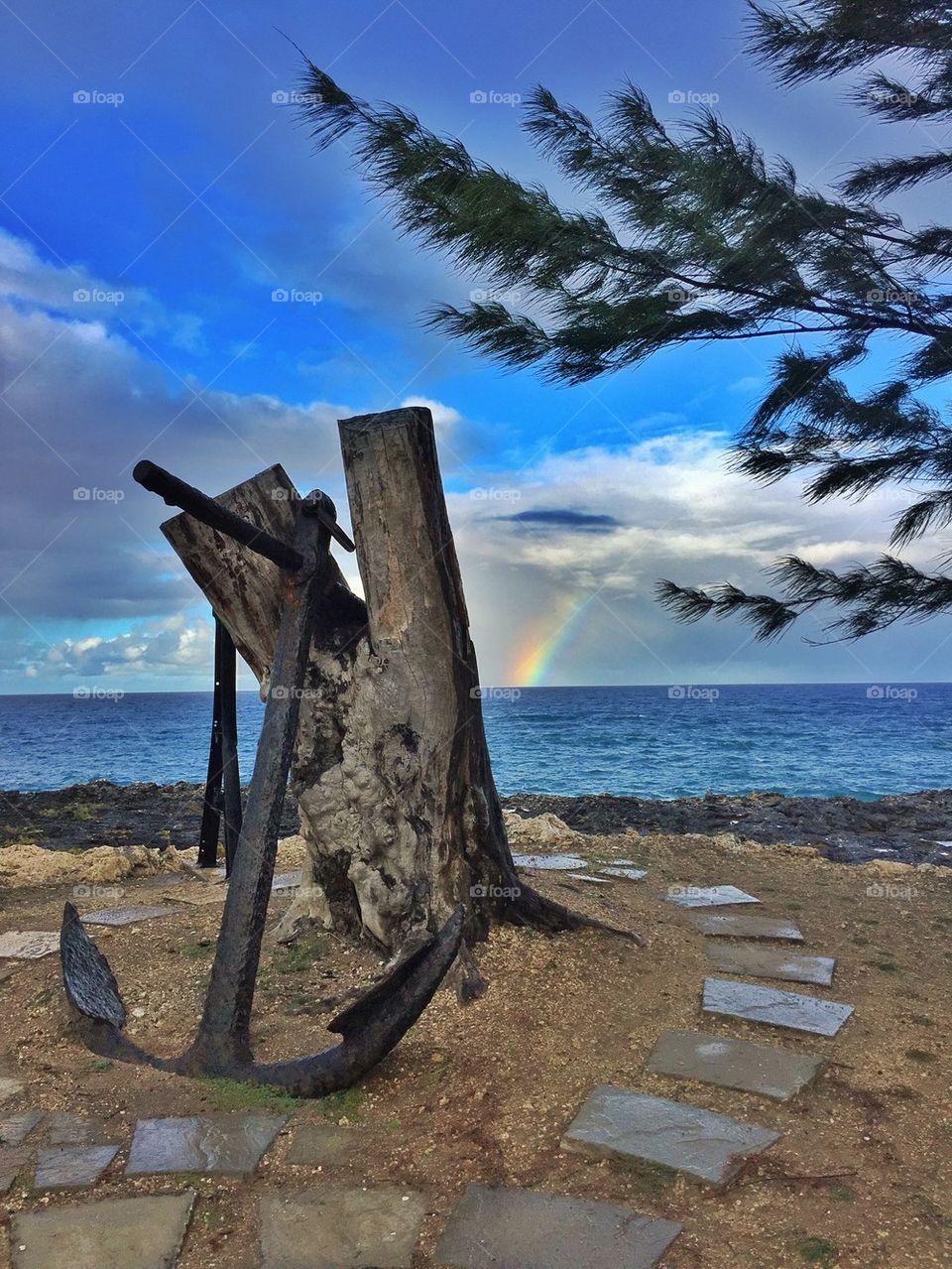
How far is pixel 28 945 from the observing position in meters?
4.49

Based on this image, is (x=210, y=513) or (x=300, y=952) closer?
(x=210, y=513)

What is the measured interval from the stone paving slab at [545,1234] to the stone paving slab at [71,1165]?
3.36 feet

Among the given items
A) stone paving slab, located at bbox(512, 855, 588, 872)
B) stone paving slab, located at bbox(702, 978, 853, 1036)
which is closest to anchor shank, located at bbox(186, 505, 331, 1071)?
stone paving slab, located at bbox(702, 978, 853, 1036)

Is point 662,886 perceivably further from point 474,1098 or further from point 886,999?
point 474,1098

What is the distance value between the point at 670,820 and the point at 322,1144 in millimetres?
6596

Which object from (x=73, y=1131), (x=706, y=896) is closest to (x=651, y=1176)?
(x=73, y=1131)

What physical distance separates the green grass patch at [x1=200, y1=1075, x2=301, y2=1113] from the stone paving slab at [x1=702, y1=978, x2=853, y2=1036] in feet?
5.71

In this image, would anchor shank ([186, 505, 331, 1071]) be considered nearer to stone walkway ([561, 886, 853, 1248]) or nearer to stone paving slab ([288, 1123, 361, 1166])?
stone paving slab ([288, 1123, 361, 1166])

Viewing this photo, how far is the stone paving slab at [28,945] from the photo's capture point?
→ 4.32 meters

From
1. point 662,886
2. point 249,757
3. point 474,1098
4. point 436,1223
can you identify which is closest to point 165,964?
point 474,1098

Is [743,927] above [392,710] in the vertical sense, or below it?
below

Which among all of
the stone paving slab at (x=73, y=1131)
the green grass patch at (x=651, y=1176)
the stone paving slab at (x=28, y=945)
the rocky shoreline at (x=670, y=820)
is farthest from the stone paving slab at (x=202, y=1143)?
the rocky shoreline at (x=670, y=820)

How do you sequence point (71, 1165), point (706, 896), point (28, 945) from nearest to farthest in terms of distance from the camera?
1. point (71, 1165)
2. point (28, 945)
3. point (706, 896)

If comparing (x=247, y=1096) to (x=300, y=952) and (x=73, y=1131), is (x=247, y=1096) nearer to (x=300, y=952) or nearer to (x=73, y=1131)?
(x=73, y=1131)
